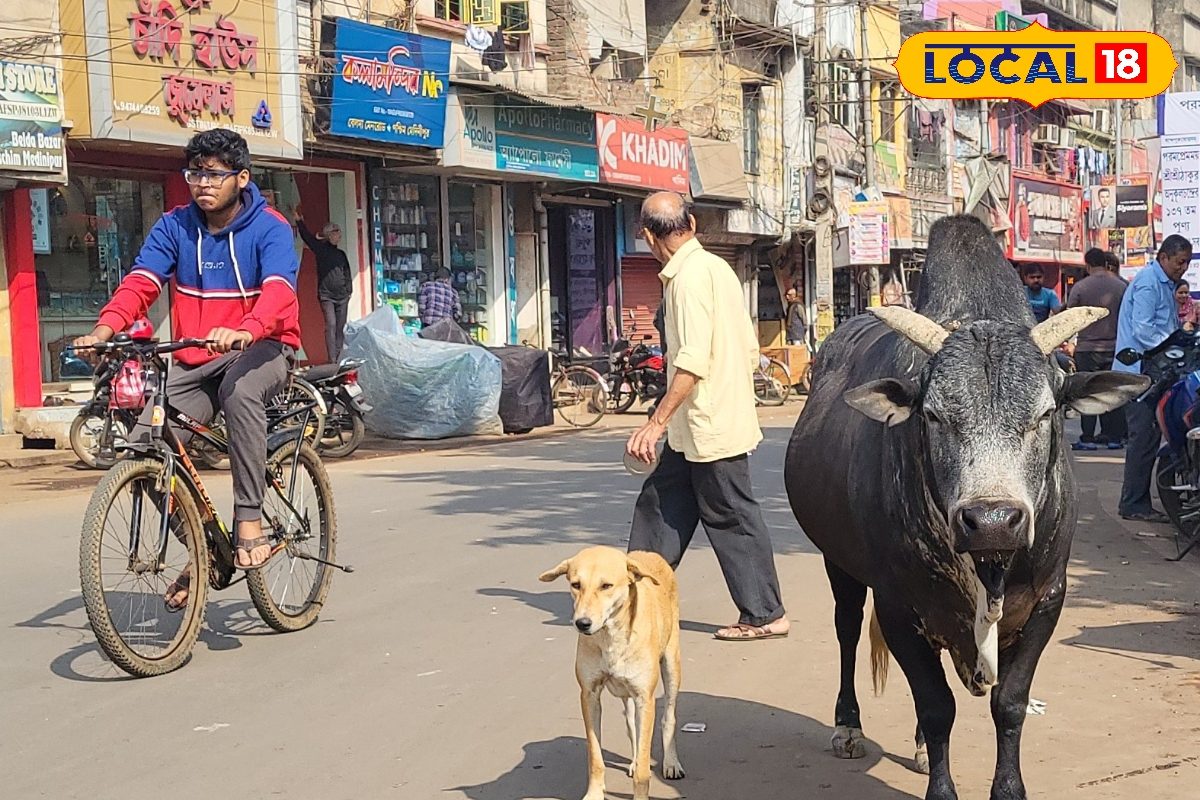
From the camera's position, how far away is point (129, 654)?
6.00 m

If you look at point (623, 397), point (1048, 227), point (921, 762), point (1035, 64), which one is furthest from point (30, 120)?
point (1048, 227)

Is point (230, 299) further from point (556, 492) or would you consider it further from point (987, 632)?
point (556, 492)

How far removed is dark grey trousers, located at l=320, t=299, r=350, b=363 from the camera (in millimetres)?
20109

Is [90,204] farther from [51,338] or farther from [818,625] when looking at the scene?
[818,625]

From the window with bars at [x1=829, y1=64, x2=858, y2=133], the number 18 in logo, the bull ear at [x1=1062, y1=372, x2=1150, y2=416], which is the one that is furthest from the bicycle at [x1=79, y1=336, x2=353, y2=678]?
the window with bars at [x1=829, y1=64, x2=858, y2=133]

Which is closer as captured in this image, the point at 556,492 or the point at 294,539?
the point at 294,539

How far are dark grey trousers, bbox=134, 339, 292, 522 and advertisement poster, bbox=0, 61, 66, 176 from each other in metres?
10.0

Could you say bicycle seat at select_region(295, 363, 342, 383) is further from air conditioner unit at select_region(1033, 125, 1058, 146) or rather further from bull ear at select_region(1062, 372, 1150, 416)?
air conditioner unit at select_region(1033, 125, 1058, 146)

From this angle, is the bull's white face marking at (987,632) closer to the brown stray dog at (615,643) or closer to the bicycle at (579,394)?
the brown stray dog at (615,643)

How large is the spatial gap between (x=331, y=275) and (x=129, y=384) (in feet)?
46.2

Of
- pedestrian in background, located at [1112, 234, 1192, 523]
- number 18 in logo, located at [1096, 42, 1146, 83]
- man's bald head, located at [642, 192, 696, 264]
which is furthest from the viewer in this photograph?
number 18 in logo, located at [1096, 42, 1146, 83]

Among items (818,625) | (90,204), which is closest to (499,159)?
(90,204)

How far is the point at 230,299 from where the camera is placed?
6523 millimetres

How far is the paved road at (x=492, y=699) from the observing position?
4.84 m
